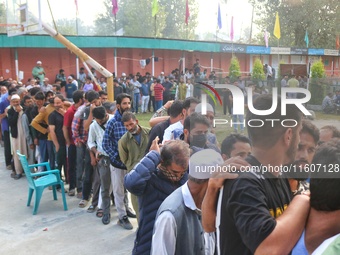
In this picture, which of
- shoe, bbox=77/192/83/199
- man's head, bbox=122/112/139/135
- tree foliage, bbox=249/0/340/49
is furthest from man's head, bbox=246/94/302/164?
tree foliage, bbox=249/0/340/49

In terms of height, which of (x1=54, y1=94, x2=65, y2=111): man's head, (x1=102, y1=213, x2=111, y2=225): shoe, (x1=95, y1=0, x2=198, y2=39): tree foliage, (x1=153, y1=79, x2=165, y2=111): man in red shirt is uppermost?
(x1=95, y1=0, x2=198, y2=39): tree foliage

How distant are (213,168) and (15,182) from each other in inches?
234

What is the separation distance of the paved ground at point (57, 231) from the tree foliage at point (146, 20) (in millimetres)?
43890

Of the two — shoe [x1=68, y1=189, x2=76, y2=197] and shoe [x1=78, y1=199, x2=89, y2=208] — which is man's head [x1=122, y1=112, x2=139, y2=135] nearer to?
shoe [x1=78, y1=199, x2=89, y2=208]

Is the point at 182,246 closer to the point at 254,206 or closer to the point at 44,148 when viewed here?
the point at 254,206

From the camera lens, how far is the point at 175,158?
89.6 inches

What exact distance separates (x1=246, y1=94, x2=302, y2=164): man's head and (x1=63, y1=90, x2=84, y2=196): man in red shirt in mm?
4494

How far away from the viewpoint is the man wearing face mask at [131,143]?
3988 mm

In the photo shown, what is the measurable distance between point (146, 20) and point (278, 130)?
50.9 metres

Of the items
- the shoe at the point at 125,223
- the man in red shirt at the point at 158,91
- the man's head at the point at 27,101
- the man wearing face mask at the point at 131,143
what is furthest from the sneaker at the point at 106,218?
the man in red shirt at the point at 158,91

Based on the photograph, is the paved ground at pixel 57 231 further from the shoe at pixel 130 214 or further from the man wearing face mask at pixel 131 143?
the man wearing face mask at pixel 131 143

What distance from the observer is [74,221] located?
4.80 m

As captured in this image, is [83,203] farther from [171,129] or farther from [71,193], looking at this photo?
[171,129]

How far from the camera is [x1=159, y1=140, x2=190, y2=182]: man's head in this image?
2.25 metres
